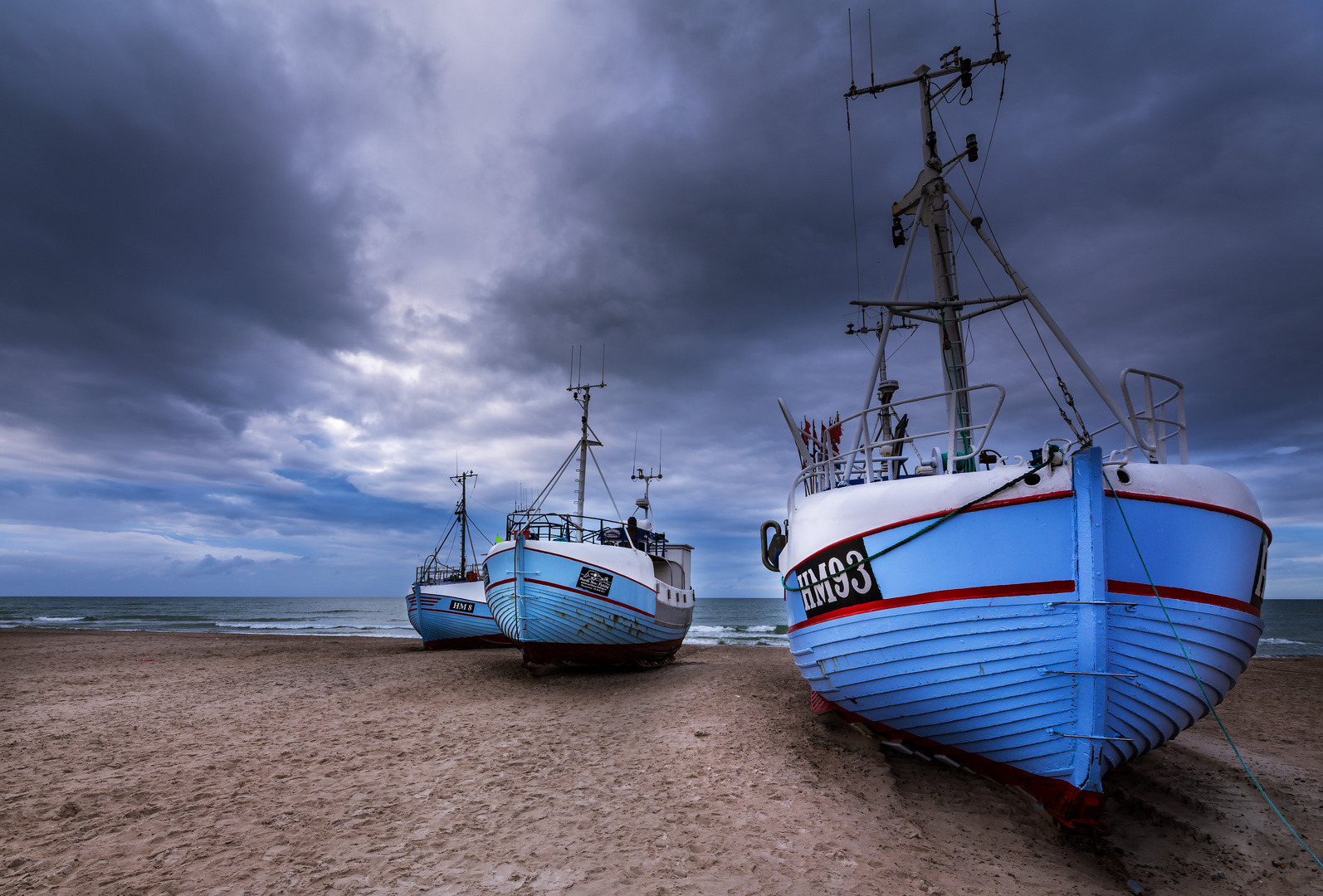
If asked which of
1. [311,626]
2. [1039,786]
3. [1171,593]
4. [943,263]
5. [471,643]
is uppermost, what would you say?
[943,263]

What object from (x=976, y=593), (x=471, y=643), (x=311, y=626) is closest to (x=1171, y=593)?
(x=976, y=593)

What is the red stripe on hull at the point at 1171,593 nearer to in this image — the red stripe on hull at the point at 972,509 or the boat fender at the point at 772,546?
the red stripe on hull at the point at 972,509

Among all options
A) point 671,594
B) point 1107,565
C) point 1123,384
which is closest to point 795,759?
point 1107,565

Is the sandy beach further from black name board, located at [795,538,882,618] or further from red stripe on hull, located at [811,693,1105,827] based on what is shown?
black name board, located at [795,538,882,618]

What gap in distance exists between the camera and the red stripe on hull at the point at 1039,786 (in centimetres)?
514

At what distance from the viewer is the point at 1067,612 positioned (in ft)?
16.4

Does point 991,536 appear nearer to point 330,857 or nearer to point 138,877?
A: point 330,857

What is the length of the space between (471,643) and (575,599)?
15.1m

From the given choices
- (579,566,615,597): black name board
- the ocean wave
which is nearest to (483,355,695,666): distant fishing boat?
(579,566,615,597): black name board

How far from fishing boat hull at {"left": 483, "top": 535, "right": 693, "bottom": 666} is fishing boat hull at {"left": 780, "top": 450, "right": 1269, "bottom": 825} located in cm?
851

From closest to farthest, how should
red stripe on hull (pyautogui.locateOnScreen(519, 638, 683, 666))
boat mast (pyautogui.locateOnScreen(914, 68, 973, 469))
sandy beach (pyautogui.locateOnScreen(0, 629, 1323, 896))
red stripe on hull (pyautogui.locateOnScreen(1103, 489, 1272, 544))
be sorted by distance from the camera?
sandy beach (pyautogui.locateOnScreen(0, 629, 1323, 896)), red stripe on hull (pyautogui.locateOnScreen(1103, 489, 1272, 544)), boat mast (pyautogui.locateOnScreen(914, 68, 973, 469)), red stripe on hull (pyautogui.locateOnScreen(519, 638, 683, 666))

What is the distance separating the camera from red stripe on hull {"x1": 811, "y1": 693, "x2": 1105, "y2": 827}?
16.9 ft

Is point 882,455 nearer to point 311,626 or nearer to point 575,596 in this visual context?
point 575,596

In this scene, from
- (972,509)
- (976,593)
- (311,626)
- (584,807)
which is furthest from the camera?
(311,626)
